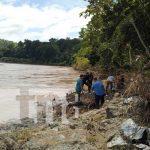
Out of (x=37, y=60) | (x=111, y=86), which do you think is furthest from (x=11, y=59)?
(x=111, y=86)

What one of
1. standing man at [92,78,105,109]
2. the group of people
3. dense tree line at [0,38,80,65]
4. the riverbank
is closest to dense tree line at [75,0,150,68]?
the group of people

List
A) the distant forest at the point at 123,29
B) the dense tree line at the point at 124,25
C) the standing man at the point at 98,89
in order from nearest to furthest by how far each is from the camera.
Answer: the distant forest at the point at 123,29
the dense tree line at the point at 124,25
the standing man at the point at 98,89

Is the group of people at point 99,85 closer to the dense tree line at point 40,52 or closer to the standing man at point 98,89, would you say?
the standing man at point 98,89

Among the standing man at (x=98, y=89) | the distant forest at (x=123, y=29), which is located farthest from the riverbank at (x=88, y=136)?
the standing man at (x=98, y=89)

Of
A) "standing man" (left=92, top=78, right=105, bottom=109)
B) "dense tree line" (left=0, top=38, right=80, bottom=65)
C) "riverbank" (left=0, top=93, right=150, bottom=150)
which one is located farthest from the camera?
"dense tree line" (left=0, top=38, right=80, bottom=65)

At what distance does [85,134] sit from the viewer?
12383mm

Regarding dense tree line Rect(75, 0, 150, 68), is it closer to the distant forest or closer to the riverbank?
the distant forest

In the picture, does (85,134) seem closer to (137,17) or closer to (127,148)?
(127,148)

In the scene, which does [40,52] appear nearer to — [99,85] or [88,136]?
[99,85]

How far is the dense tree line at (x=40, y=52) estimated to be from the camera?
144 meters

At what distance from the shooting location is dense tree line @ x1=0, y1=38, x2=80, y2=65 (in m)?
144

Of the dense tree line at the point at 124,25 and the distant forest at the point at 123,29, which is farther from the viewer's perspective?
the dense tree line at the point at 124,25

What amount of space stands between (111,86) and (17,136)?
1190 centimetres

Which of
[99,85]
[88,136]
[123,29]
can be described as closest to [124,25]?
[123,29]
